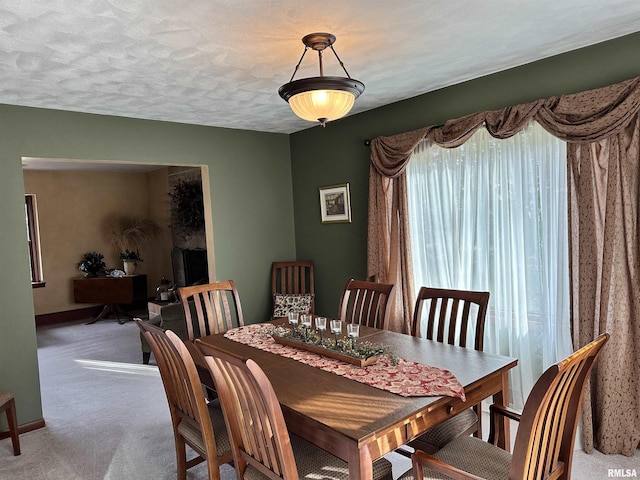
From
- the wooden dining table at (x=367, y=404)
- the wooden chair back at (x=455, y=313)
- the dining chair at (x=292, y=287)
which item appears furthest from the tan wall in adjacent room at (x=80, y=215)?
the wooden dining table at (x=367, y=404)

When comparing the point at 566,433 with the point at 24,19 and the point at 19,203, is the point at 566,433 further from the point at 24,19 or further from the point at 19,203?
the point at 19,203

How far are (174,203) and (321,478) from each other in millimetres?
5925

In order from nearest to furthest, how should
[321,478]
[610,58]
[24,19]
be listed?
[321,478] < [24,19] < [610,58]

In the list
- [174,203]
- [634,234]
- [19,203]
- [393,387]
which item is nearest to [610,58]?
[634,234]

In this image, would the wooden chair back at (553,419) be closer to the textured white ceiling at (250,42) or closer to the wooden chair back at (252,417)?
the wooden chair back at (252,417)

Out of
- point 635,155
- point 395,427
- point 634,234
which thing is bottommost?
point 395,427

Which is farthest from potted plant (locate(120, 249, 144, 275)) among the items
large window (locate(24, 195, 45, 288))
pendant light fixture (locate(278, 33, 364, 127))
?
pendant light fixture (locate(278, 33, 364, 127))

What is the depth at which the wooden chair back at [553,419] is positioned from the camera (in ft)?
4.57

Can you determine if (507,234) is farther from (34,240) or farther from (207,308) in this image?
(34,240)

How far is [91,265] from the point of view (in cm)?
734

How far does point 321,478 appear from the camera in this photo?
70.0 inches

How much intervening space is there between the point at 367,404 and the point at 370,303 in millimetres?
1383

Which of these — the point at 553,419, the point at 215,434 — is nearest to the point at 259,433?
the point at 215,434

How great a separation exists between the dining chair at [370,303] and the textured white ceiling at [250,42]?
1432 mm
